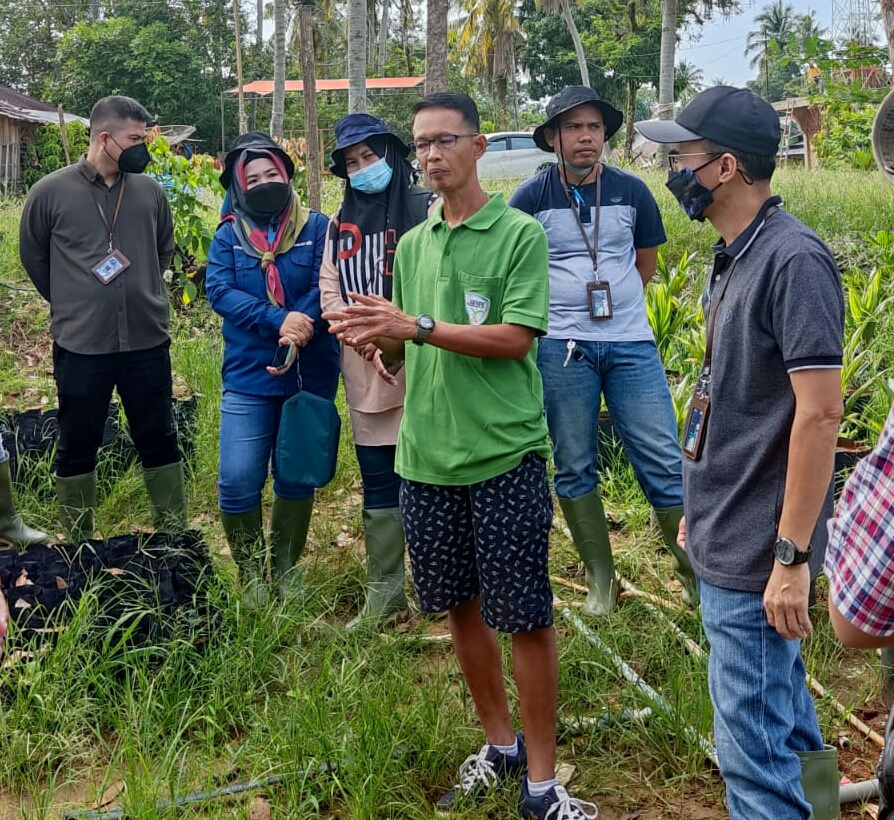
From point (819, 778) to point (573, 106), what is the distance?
2648 millimetres

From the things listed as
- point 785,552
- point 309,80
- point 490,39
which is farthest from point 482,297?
point 490,39

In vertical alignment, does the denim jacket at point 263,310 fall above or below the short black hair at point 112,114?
below

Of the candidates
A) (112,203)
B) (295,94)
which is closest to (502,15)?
(295,94)

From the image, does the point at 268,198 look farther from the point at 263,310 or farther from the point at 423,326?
the point at 423,326

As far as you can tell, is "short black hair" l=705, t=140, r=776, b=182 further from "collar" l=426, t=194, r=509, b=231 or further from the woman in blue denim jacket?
the woman in blue denim jacket

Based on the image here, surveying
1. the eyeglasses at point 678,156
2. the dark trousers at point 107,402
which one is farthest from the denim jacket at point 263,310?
the eyeglasses at point 678,156

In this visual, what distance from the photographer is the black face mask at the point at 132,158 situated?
467 cm

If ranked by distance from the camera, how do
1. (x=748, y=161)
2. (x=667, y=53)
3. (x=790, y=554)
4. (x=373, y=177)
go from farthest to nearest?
1. (x=667, y=53)
2. (x=373, y=177)
3. (x=748, y=161)
4. (x=790, y=554)

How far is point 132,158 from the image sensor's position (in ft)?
15.3

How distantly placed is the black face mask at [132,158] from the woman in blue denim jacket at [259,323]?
2.11 ft

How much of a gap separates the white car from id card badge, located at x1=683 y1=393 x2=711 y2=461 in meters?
16.8

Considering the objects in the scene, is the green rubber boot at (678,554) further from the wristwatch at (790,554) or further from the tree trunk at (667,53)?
the tree trunk at (667,53)

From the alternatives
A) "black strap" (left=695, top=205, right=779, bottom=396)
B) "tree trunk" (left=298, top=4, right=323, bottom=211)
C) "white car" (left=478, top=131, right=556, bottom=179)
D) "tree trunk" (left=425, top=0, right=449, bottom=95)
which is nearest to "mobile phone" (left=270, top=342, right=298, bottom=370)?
"black strap" (left=695, top=205, right=779, bottom=396)

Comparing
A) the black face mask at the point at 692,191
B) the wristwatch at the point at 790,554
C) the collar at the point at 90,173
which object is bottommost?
the wristwatch at the point at 790,554
